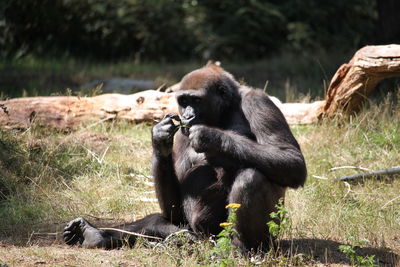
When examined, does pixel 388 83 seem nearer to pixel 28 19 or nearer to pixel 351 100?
pixel 351 100

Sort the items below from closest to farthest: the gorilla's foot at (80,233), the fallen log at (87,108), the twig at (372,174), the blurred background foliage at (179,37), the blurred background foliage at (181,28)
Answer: the gorilla's foot at (80,233) → the twig at (372,174) → the fallen log at (87,108) → the blurred background foliage at (179,37) → the blurred background foliage at (181,28)

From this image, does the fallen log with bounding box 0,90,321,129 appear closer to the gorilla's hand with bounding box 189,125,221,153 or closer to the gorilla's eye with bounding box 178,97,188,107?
the gorilla's eye with bounding box 178,97,188,107

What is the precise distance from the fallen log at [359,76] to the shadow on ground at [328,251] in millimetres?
2415

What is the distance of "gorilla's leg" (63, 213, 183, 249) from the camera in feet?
16.8

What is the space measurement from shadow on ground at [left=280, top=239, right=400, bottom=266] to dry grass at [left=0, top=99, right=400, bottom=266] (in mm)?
10

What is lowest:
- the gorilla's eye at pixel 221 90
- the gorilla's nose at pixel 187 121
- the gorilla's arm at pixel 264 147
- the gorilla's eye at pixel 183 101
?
the gorilla's arm at pixel 264 147

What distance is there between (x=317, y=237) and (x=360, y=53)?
255 centimetres

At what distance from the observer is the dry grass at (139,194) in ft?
15.6

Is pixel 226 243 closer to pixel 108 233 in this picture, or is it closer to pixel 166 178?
pixel 166 178

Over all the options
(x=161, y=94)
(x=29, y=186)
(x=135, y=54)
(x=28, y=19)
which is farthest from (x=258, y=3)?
(x=29, y=186)

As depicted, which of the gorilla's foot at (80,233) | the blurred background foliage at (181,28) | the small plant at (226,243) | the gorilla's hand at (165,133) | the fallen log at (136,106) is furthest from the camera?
the blurred background foliage at (181,28)

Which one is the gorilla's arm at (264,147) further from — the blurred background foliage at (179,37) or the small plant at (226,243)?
the blurred background foliage at (179,37)

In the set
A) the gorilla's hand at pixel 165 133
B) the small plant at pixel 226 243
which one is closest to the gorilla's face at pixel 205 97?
the gorilla's hand at pixel 165 133

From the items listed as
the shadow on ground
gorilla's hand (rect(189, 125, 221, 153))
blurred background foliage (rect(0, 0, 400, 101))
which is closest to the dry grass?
the shadow on ground
